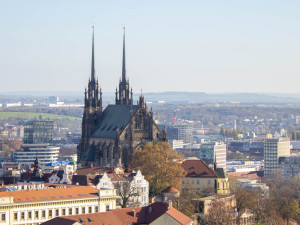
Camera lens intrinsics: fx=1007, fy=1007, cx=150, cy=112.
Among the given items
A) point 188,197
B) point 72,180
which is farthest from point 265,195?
point 72,180

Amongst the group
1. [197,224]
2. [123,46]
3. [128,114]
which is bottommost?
[197,224]

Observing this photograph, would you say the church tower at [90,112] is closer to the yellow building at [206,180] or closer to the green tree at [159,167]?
the green tree at [159,167]

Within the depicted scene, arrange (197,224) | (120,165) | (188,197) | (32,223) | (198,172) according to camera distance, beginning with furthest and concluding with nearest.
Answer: (120,165)
(198,172)
(188,197)
(197,224)
(32,223)

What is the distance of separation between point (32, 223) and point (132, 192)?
22622 mm

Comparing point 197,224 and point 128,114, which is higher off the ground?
point 128,114

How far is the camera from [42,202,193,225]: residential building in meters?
110

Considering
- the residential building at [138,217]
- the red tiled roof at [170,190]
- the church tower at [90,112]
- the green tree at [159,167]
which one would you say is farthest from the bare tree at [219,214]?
the church tower at [90,112]

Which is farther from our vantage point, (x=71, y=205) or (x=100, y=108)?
(x=100, y=108)

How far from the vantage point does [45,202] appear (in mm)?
116250

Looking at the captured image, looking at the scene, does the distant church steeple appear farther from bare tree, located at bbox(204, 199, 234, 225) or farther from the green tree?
bare tree, located at bbox(204, 199, 234, 225)

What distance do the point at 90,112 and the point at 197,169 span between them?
3838 cm

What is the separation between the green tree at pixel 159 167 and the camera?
145 metres

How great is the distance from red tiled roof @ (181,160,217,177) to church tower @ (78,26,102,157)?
32.8 m

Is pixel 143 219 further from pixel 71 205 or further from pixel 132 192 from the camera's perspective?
pixel 132 192
